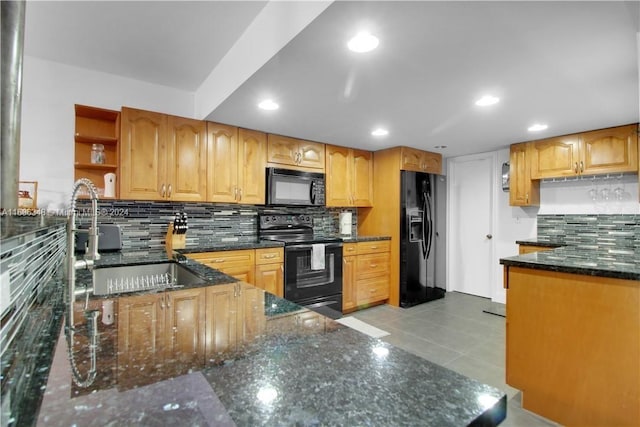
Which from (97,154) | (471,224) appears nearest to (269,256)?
(97,154)

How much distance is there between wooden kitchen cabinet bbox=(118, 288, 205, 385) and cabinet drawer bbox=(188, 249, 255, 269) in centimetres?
162

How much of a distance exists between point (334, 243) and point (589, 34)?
2.61m

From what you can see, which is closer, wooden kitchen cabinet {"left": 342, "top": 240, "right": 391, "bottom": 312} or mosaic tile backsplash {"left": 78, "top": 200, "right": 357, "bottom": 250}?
mosaic tile backsplash {"left": 78, "top": 200, "right": 357, "bottom": 250}

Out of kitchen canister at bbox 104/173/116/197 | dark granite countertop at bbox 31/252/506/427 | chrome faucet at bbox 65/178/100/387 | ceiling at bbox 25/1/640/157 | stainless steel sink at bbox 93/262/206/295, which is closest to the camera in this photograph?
dark granite countertop at bbox 31/252/506/427

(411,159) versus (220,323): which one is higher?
(411,159)

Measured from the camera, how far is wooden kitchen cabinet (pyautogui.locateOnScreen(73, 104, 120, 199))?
2.52 metres

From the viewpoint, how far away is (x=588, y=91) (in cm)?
223

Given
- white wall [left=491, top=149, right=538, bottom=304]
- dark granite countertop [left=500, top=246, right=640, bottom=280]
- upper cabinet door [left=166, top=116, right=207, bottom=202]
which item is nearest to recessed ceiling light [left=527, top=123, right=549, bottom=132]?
white wall [left=491, top=149, right=538, bottom=304]

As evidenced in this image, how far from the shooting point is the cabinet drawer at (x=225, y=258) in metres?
2.68

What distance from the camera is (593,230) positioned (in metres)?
3.40

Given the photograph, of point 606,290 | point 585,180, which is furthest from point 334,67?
point 585,180

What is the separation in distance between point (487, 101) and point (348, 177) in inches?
75.9

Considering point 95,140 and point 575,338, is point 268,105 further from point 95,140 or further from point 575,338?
point 575,338

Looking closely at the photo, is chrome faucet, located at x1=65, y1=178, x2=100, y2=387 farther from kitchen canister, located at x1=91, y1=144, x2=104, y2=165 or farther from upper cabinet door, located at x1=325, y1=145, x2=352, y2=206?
upper cabinet door, located at x1=325, y1=145, x2=352, y2=206
